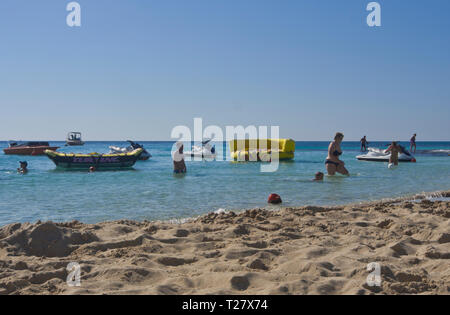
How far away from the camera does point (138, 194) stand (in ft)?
36.7

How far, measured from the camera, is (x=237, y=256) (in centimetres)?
423

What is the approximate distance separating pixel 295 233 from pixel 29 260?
130 inches

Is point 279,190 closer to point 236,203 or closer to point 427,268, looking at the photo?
point 236,203

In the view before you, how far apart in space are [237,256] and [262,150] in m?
22.5

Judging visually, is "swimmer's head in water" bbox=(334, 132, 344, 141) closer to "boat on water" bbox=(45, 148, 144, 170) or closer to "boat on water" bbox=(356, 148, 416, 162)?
"boat on water" bbox=(356, 148, 416, 162)

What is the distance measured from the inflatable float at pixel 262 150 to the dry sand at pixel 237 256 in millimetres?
20033

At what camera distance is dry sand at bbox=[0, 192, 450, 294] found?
10.9 feet

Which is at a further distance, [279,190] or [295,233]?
[279,190]

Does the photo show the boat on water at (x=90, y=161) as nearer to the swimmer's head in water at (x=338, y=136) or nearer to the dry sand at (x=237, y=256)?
the swimmer's head in water at (x=338, y=136)

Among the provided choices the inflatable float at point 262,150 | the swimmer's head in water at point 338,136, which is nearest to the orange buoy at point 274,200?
the swimmer's head in water at point 338,136

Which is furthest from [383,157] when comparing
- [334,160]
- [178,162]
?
[178,162]

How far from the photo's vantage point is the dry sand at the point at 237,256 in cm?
333
